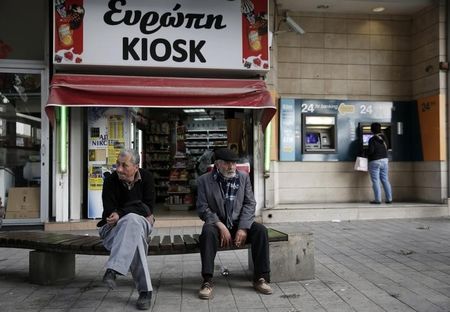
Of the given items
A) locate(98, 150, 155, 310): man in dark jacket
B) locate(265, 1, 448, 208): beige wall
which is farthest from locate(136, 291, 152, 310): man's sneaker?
locate(265, 1, 448, 208): beige wall

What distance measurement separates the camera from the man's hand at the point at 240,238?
4.63m

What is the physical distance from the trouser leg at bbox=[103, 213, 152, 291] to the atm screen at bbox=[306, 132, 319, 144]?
639 cm

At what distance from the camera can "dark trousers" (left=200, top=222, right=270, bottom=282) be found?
451 cm

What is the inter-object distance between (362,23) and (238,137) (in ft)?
12.5

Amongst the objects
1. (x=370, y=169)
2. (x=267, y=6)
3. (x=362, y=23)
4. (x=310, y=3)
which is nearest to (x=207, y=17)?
(x=267, y=6)

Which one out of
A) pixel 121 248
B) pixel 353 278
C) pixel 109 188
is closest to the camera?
pixel 121 248

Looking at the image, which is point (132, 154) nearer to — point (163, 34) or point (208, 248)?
point (208, 248)

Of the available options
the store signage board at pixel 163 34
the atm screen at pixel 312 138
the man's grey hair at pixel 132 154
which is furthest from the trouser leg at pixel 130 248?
the atm screen at pixel 312 138

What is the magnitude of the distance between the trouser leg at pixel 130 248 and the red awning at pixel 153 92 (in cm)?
382

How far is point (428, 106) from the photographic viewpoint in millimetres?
9984

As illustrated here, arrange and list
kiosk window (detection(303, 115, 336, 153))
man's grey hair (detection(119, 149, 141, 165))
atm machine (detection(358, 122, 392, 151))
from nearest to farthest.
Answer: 1. man's grey hair (detection(119, 149, 141, 165))
2. kiosk window (detection(303, 115, 336, 153))
3. atm machine (detection(358, 122, 392, 151))

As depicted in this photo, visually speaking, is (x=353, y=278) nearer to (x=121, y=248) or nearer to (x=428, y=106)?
(x=121, y=248)

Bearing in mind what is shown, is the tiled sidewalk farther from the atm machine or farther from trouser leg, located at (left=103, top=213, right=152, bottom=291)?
the atm machine

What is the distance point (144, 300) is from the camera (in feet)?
13.7
